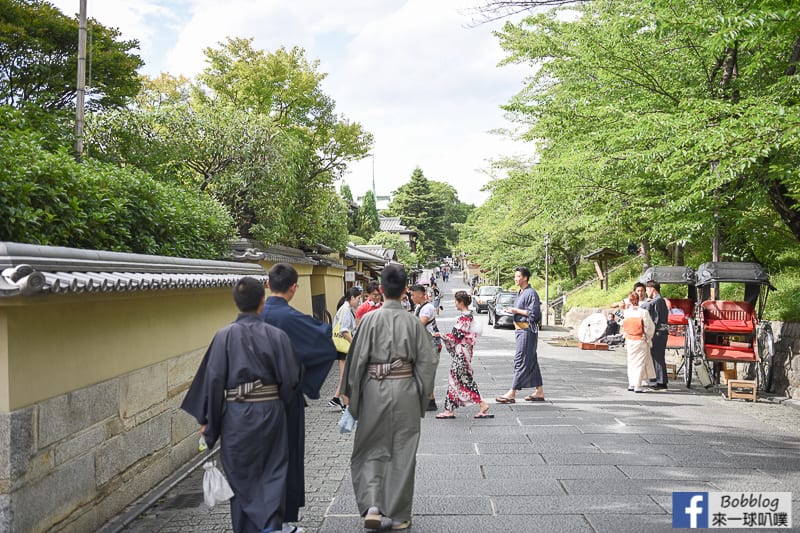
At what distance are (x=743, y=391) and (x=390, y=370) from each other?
319 inches

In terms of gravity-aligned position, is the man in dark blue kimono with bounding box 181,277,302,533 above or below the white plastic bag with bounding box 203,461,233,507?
above

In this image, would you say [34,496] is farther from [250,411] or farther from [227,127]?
[227,127]

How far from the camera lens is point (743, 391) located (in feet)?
34.4

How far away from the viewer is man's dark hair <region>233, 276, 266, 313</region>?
4375 mm

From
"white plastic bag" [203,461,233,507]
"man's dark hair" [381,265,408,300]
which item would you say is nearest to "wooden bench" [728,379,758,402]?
"man's dark hair" [381,265,408,300]

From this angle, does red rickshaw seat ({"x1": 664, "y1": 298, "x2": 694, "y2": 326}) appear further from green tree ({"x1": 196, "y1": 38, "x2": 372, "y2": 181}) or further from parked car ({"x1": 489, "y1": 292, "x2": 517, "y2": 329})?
parked car ({"x1": 489, "y1": 292, "x2": 517, "y2": 329})

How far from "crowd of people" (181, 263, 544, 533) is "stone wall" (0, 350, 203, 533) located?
2.83 feet

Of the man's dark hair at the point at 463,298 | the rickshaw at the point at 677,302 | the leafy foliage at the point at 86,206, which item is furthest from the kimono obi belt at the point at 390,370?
the rickshaw at the point at 677,302

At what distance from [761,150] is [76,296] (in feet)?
25.1

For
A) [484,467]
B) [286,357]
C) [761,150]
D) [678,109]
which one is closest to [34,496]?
[286,357]

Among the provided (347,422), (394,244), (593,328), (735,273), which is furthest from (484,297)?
(347,422)

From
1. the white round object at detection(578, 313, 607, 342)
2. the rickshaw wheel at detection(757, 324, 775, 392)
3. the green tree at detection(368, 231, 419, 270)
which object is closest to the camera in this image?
the rickshaw wheel at detection(757, 324, 775, 392)

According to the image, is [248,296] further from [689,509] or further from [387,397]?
[689,509]

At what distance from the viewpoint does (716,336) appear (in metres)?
11.2
